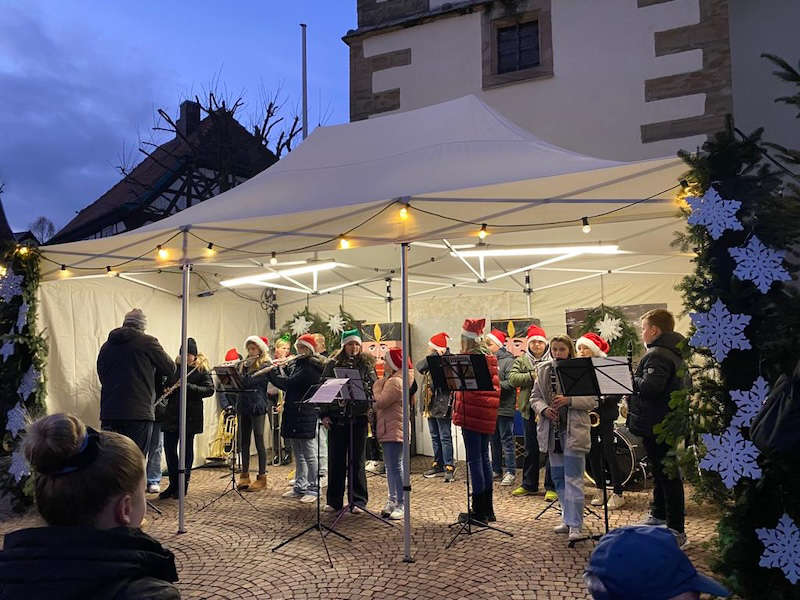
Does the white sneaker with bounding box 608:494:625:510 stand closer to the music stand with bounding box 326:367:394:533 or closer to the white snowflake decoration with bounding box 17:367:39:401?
the music stand with bounding box 326:367:394:533

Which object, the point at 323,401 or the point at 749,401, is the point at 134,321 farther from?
the point at 749,401

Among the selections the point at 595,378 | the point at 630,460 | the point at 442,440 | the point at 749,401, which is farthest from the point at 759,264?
the point at 442,440

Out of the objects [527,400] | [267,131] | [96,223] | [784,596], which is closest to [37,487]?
[784,596]

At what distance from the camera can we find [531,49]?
394 inches

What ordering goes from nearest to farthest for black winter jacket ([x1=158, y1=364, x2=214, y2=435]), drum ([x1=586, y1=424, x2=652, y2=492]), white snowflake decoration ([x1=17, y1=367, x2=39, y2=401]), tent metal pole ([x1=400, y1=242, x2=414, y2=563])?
tent metal pole ([x1=400, y1=242, x2=414, y2=563]) → white snowflake decoration ([x1=17, y1=367, x2=39, y2=401]) → drum ([x1=586, y1=424, x2=652, y2=492]) → black winter jacket ([x1=158, y1=364, x2=214, y2=435])

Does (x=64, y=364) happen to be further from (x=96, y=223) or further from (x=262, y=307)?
(x=96, y=223)

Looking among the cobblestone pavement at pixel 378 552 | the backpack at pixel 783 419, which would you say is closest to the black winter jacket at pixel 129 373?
the cobblestone pavement at pixel 378 552

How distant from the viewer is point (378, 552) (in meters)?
5.45

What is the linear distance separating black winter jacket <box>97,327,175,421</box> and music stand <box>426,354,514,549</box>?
2.78 m

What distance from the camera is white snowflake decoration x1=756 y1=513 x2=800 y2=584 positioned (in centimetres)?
336

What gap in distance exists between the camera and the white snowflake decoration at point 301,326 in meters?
11.3

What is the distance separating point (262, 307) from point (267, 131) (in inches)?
536

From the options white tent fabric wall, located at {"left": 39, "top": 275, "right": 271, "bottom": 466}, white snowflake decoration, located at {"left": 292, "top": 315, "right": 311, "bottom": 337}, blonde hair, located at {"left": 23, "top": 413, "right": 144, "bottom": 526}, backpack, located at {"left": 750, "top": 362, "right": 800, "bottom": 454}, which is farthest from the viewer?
white snowflake decoration, located at {"left": 292, "top": 315, "right": 311, "bottom": 337}

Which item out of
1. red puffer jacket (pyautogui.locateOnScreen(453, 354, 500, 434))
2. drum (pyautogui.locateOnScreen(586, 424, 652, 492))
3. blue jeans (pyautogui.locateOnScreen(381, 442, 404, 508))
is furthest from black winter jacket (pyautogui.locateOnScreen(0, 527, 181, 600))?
drum (pyautogui.locateOnScreen(586, 424, 652, 492))
